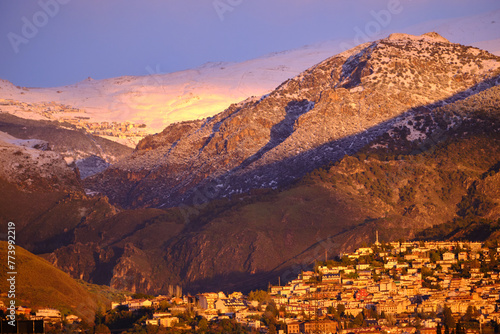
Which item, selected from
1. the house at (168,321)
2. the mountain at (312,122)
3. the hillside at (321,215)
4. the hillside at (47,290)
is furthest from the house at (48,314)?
the mountain at (312,122)

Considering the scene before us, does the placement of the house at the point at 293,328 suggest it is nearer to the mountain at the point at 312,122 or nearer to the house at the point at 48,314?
the house at the point at 48,314

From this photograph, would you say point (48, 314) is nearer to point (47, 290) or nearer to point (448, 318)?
point (47, 290)

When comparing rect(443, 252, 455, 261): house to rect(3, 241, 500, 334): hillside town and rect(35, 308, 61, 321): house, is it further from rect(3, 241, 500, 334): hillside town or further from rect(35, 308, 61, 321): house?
rect(35, 308, 61, 321): house

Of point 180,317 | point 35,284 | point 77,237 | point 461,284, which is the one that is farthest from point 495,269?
point 77,237

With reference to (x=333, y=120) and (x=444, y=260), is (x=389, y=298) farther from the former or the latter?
(x=333, y=120)

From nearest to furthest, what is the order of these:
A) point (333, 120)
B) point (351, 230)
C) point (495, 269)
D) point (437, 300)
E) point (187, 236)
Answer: point (437, 300) < point (495, 269) < point (351, 230) < point (187, 236) < point (333, 120)

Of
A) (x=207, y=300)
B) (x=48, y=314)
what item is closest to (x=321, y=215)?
(x=207, y=300)

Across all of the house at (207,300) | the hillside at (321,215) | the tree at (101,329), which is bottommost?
the tree at (101,329)

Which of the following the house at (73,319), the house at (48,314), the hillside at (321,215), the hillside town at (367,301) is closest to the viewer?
the hillside town at (367,301)
